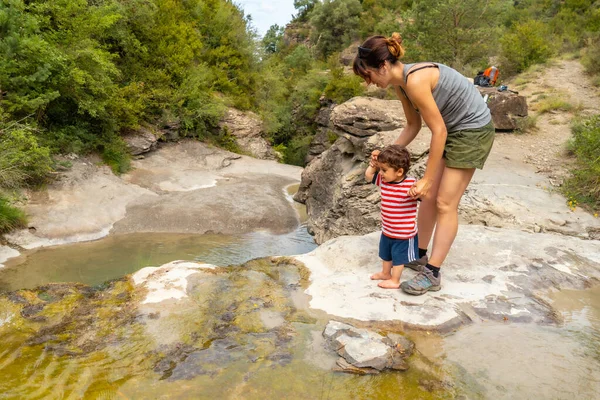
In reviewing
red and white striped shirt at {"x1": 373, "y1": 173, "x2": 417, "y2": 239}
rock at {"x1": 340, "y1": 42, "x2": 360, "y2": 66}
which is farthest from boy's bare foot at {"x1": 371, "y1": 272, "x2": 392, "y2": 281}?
rock at {"x1": 340, "y1": 42, "x2": 360, "y2": 66}

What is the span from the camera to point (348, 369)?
2406mm

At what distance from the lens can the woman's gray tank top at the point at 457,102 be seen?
118 inches

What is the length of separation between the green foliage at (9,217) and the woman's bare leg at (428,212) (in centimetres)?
799

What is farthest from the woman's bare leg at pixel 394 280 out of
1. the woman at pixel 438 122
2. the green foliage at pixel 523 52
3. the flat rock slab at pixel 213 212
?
the green foliage at pixel 523 52

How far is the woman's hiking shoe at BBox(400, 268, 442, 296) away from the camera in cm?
328

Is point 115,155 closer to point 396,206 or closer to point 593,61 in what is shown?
point 396,206

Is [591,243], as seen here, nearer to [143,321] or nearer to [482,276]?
[482,276]

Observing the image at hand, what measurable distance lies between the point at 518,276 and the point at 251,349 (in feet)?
8.16

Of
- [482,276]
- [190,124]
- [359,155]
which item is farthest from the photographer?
[190,124]

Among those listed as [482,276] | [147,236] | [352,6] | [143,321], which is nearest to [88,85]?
[147,236]

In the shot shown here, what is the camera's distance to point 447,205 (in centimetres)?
327

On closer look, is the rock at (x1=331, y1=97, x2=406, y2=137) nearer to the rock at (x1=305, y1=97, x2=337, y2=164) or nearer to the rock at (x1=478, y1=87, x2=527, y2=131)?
the rock at (x1=478, y1=87, x2=527, y2=131)

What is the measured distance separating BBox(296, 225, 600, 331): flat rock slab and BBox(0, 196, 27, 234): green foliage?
6.71 metres

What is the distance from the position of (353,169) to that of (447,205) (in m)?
6.25
